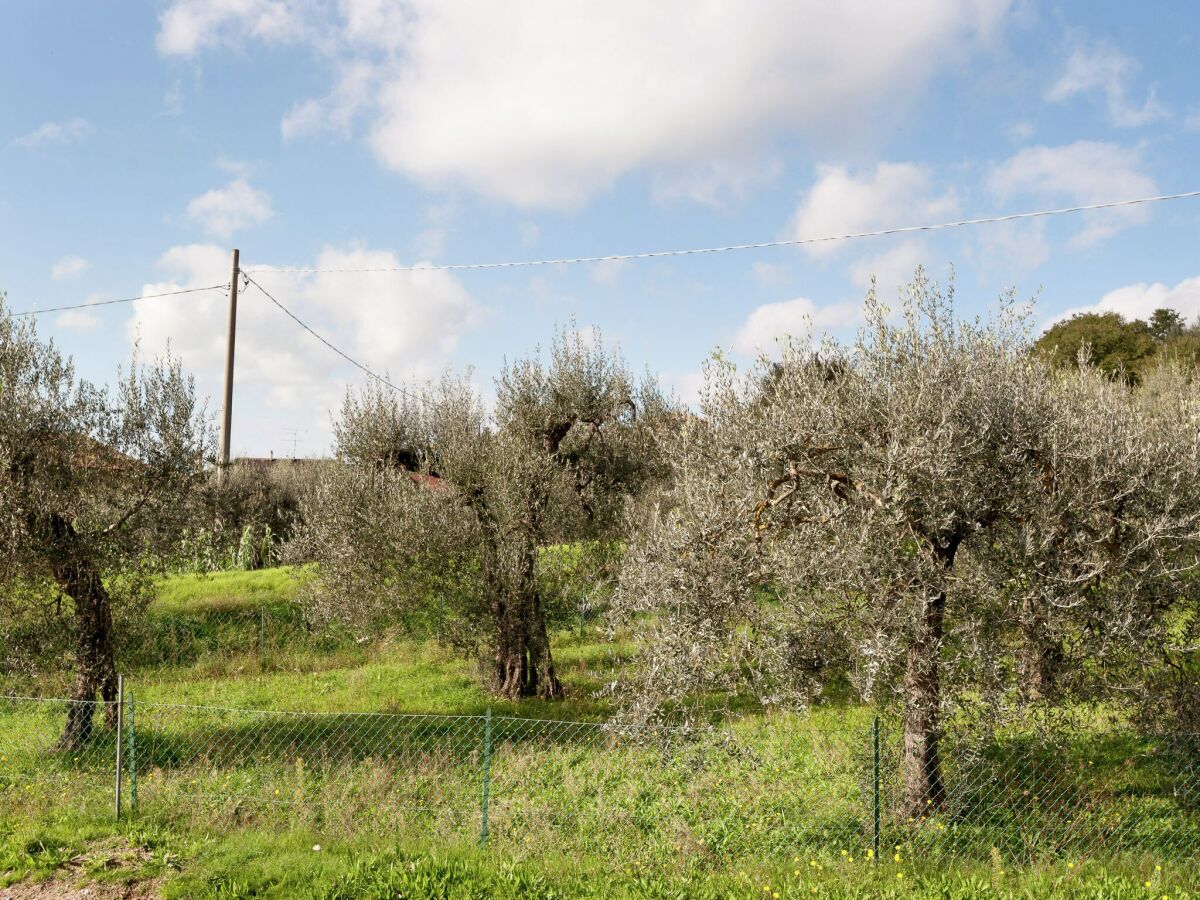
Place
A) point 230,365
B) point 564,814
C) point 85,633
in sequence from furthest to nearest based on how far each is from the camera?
point 230,365, point 85,633, point 564,814

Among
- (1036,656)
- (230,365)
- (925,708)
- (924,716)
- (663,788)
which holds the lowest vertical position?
(663,788)

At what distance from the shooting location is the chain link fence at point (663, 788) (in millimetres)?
9250

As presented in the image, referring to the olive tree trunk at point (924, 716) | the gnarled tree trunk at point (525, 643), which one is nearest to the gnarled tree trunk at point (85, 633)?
the gnarled tree trunk at point (525, 643)

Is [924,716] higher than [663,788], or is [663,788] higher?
[924,716]

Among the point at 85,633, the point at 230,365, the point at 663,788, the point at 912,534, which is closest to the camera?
the point at 912,534

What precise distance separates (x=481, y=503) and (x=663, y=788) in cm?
836

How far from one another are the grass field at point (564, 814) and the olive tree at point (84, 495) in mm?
2134

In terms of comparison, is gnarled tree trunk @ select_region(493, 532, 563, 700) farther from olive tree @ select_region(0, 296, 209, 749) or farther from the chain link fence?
olive tree @ select_region(0, 296, 209, 749)

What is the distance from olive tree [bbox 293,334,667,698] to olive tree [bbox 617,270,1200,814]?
7.36 m

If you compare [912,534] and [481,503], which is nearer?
[912,534]

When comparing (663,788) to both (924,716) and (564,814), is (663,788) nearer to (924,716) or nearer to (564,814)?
(564,814)

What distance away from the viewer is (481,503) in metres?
18.3

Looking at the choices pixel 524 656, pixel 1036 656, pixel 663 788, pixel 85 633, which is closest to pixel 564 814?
pixel 663 788

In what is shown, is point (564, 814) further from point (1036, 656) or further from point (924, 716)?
point (1036, 656)
